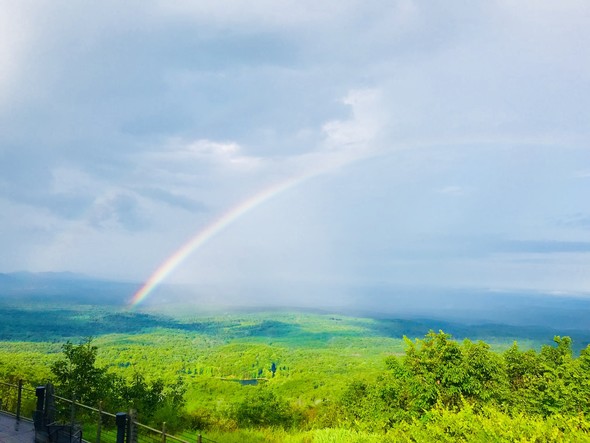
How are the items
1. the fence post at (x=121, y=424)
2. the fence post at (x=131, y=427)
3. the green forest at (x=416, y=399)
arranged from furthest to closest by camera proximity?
1. the green forest at (x=416, y=399)
2. the fence post at (x=131, y=427)
3. the fence post at (x=121, y=424)

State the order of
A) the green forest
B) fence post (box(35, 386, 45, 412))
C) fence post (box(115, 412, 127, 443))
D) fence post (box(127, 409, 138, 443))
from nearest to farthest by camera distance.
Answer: fence post (box(115, 412, 127, 443)) → fence post (box(127, 409, 138, 443)) → the green forest → fence post (box(35, 386, 45, 412))

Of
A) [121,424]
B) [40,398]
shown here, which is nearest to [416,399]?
[121,424]

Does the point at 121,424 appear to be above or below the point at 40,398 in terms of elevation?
below

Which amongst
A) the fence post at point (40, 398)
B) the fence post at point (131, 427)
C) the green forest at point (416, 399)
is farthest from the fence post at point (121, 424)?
the fence post at point (40, 398)

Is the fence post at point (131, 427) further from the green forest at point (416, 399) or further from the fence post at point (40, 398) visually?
the fence post at point (40, 398)

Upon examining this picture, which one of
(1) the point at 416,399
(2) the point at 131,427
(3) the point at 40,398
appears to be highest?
(3) the point at 40,398

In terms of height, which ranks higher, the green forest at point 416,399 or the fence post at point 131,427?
the fence post at point 131,427

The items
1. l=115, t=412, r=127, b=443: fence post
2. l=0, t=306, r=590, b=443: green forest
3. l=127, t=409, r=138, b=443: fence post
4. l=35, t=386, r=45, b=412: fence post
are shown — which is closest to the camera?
l=115, t=412, r=127, b=443: fence post

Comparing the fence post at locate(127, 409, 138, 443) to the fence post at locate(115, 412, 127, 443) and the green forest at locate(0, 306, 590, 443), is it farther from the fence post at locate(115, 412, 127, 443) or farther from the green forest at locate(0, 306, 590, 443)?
the green forest at locate(0, 306, 590, 443)

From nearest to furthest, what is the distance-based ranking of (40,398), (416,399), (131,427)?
1. (131,427)
2. (40,398)
3. (416,399)

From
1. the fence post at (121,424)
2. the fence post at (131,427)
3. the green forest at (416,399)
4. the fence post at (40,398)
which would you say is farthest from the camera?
the fence post at (40,398)

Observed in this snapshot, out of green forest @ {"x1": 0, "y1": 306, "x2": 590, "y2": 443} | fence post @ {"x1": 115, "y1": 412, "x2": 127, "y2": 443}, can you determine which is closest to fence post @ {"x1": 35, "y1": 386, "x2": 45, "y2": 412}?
green forest @ {"x1": 0, "y1": 306, "x2": 590, "y2": 443}

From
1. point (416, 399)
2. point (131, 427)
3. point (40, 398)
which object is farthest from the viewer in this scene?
point (416, 399)

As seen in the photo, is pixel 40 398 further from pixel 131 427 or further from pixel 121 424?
pixel 131 427
